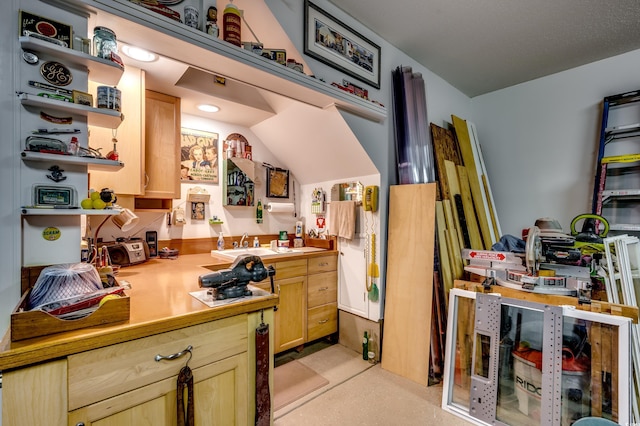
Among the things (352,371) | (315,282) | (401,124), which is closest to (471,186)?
(401,124)

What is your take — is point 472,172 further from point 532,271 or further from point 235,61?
point 235,61

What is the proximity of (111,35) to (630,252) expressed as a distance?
355cm

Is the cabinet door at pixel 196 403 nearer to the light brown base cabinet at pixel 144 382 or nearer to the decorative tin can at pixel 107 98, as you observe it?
the light brown base cabinet at pixel 144 382

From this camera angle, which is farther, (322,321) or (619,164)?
(322,321)

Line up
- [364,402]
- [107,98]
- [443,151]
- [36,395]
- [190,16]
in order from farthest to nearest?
[443,151] < [364,402] < [190,16] < [107,98] < [36,395]

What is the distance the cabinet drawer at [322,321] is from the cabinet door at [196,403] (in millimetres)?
1433

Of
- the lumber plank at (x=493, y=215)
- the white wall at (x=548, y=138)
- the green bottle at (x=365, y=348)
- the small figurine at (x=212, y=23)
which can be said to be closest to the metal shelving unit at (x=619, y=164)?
the white wall at (x=548, y=138)

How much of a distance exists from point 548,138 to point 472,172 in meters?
0.89

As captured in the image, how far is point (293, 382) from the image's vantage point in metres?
2.19

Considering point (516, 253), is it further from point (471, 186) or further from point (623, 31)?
point (623, 31)

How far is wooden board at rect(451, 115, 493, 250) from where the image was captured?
3039 mm

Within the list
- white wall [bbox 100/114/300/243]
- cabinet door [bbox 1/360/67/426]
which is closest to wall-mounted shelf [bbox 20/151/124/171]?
cabinet door [bbox 1/360/67/426]

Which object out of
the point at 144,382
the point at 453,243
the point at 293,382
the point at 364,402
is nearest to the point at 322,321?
the point at 293,382

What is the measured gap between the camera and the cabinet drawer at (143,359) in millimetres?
890
